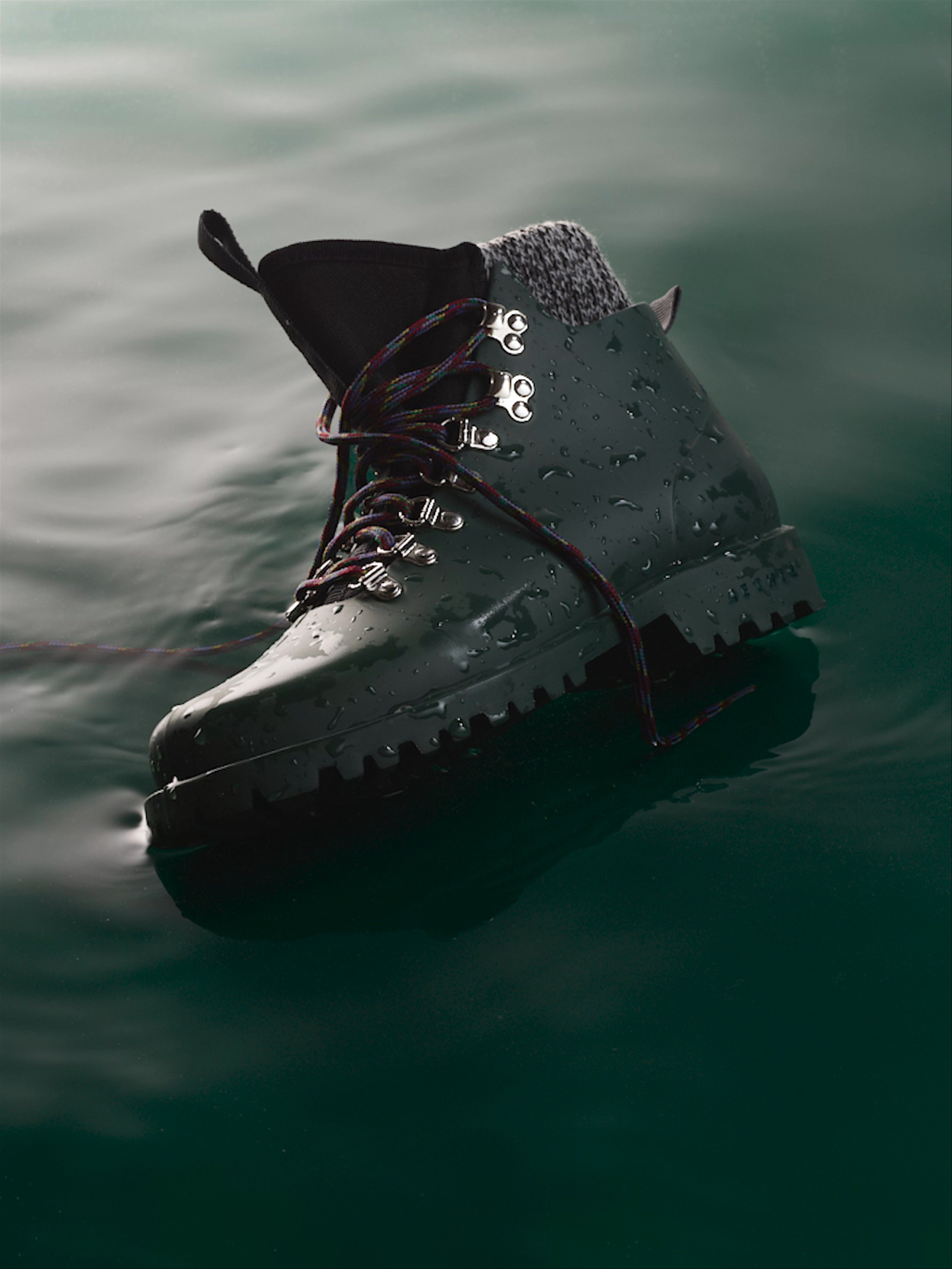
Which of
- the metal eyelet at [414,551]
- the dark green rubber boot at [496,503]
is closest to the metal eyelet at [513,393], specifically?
the dark green rubber boot at [496,503]

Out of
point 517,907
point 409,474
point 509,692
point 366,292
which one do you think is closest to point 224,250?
point 366,292

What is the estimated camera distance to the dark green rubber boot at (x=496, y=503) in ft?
2.78

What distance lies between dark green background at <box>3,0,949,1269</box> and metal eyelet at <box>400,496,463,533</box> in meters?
0.16

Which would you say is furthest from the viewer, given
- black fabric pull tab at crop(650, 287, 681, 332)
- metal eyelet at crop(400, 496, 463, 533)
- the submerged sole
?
black fabric pull tab at crop(650, 287, 681, 332)

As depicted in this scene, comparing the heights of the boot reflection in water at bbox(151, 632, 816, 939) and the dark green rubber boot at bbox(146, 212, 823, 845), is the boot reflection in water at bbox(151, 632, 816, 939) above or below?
below

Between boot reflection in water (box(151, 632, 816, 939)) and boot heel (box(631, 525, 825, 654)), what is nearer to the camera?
boot reflection in water (box(151, 632, 816, 939))

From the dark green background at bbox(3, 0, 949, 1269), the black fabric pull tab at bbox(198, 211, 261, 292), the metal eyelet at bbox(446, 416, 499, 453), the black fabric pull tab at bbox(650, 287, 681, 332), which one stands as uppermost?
the black fabric pull tab at bbox(198, 211, 261, 292)

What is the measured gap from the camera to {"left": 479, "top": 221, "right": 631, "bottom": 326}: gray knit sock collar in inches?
38.7

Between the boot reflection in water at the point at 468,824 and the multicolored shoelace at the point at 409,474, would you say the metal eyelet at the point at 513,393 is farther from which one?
the boot reflection in water at the point at 468,824

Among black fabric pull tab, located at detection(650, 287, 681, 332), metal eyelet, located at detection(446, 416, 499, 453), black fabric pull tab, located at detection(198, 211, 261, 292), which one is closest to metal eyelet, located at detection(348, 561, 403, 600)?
metal eyelet, located at detection(446, 416, 499, 453)

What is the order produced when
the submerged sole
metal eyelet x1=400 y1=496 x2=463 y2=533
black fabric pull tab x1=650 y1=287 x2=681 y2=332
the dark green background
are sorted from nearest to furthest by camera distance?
the dark green background < the submerged sole < metal eyelet x1=400 y1=496 x2=463 y2=533 < black fabric pull tab x1=650 y1=287 x2=681 y2=332

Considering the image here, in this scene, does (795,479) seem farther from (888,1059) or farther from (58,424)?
(58,424)

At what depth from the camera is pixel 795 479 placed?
1265 mm

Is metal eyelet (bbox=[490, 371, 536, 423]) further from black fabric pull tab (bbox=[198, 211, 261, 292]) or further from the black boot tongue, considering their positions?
black fabric pull tab (bbox=[198, 211, 261, 292])
